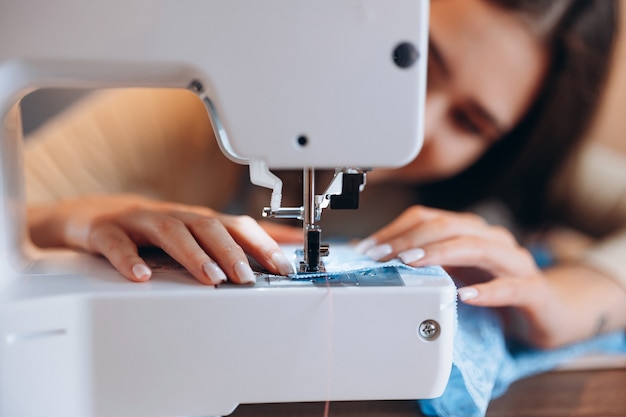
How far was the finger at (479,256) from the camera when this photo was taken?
806mm

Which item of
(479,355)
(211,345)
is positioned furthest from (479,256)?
(211,345)

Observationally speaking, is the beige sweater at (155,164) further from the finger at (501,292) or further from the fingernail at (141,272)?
the fingernail at (141,272)

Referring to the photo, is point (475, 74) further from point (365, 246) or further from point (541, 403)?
point (541, 403)

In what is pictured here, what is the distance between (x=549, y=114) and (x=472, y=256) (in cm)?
74

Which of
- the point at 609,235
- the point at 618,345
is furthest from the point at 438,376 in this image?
the point at 609,235

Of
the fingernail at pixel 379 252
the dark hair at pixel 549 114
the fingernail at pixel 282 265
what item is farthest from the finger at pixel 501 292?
the dark hair at pixel 549 114

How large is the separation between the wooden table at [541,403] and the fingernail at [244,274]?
0.19m

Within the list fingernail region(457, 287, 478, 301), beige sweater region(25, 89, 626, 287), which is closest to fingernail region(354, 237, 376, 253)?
fingernail region(457, 287, 478, 301)

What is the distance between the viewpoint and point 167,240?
746mm

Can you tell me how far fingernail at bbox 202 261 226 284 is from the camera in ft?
2.22

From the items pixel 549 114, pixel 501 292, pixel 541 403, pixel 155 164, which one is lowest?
pixel 541 403

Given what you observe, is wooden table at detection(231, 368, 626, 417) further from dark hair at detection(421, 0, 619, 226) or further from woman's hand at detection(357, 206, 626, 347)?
dark hair at detection(421, 0, 619, 226)

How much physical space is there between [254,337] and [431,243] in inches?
11.9

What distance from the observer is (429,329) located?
2.21ft
